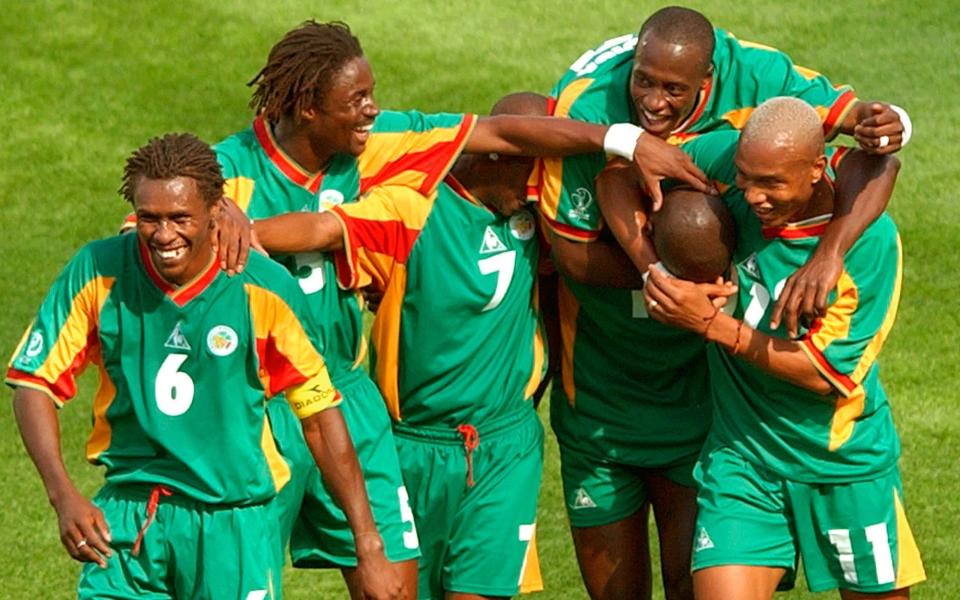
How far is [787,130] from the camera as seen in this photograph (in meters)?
7.46

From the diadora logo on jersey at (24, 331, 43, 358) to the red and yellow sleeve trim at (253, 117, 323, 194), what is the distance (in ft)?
4.07

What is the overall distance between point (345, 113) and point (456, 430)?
4.26 feet

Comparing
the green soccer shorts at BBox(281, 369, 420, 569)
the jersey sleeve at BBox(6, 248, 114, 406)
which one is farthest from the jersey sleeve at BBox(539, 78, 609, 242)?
the jersey sleeve at BBox(6, 248, 114, 406)

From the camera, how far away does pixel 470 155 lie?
8281 mm

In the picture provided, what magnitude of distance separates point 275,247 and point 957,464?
4.57m

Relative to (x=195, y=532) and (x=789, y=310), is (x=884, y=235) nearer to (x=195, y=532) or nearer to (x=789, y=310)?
(x=789, y=310)

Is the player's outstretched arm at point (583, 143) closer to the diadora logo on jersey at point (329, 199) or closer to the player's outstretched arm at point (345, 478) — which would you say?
the diadora logo on jersey at point (329, 199)

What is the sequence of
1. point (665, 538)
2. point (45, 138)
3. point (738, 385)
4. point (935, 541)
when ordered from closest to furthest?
point (738, 385) → point (665, 538) → point (935, 541) → point (45, 138)

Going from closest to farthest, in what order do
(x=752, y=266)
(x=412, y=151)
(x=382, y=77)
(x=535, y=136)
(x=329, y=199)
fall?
1. (x=752, y=266)
2. (x=535, y=136)
3. (x=329, y=199)
4. (x=412, y=151)
5. (x=382, y=77)

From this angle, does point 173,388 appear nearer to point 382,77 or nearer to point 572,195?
point 572,195

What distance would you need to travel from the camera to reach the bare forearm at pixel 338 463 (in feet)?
24.6

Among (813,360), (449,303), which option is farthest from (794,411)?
(449,303)

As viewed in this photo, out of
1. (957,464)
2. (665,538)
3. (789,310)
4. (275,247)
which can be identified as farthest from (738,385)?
(957,464)

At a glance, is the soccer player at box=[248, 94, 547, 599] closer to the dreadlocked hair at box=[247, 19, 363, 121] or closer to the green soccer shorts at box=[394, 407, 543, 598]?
the green soccer shorts at box=[394, 407, 543, 598]
